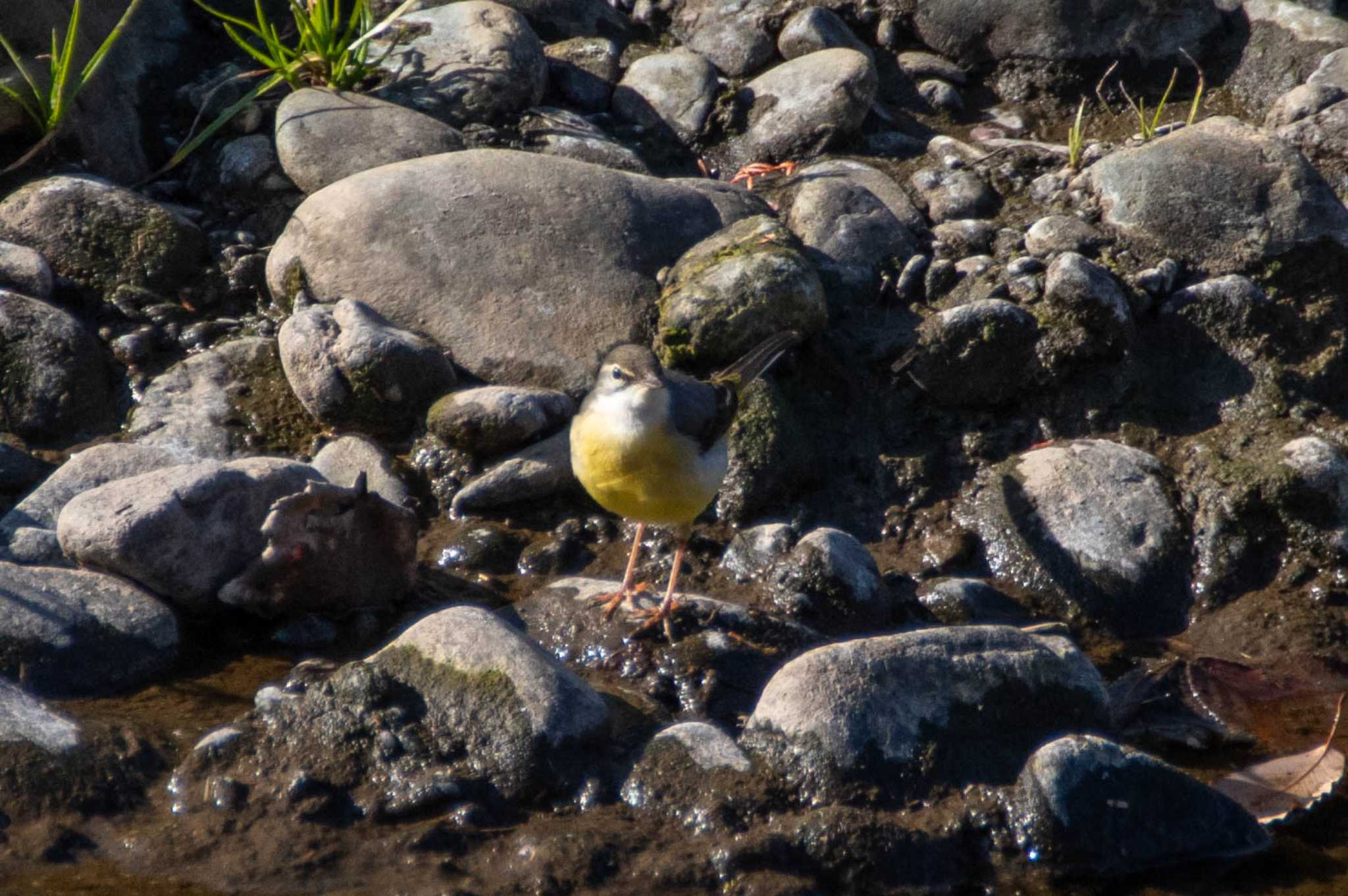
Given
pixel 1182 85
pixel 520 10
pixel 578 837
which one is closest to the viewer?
pixel 578 837

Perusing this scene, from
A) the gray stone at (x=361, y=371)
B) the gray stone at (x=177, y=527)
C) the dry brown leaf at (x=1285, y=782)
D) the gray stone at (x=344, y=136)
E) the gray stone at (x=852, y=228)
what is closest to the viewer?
the dry brown leaf at (x=1285, y=782)

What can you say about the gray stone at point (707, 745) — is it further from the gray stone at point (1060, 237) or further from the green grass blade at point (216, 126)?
the green grass blade at point (216, 126)

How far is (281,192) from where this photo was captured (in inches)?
365

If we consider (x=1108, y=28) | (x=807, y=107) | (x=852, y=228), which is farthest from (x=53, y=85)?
(x=1108, y=28)

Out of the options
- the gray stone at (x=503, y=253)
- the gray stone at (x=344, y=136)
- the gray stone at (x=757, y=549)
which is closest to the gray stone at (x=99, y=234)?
the gray stone at (x=503, y=253)

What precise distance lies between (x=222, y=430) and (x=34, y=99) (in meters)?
2.85

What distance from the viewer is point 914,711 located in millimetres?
5469

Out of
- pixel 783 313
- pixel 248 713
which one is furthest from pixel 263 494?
pixel 783 313

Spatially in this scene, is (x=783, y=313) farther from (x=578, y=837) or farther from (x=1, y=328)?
(x=1, y=328)

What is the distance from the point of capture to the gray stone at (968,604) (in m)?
6.93

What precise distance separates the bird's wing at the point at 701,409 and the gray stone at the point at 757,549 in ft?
1.98

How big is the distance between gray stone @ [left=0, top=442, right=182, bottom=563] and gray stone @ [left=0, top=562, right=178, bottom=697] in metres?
0.39

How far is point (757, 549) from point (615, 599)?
0.89 meters

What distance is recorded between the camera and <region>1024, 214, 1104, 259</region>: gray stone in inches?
325
